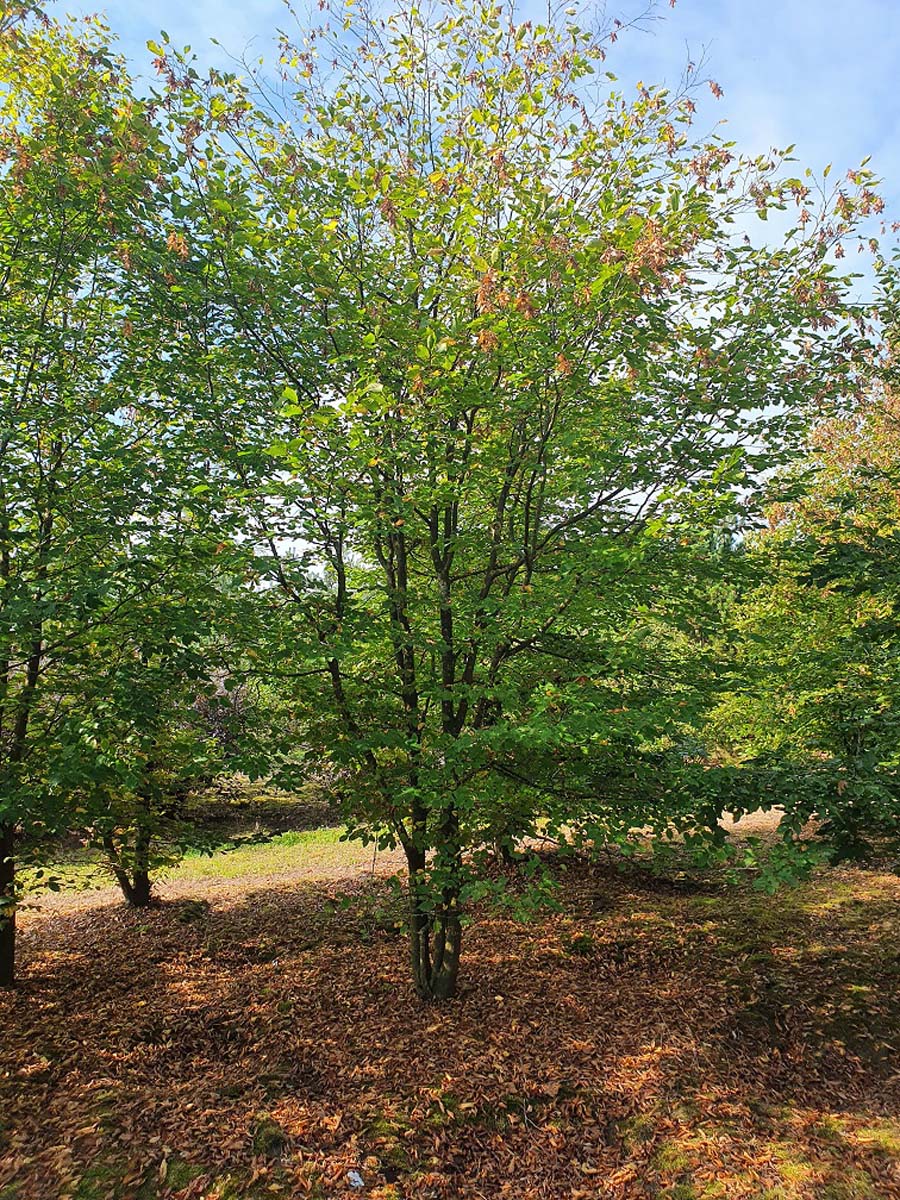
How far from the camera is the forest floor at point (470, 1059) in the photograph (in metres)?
4.26

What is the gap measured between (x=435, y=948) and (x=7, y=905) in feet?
12.7

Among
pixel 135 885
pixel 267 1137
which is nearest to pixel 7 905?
pixel 267 1137

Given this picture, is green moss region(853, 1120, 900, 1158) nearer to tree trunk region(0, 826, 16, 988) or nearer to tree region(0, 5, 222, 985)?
tree region(0, 5, 222, 985)

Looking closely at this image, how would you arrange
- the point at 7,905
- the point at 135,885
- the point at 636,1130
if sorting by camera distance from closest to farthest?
the point at 636,1130
the point at 7,905
the point at 135,885

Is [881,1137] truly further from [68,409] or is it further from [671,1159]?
[68,409]

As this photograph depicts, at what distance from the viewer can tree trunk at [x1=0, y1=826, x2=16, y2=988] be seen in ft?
19.0

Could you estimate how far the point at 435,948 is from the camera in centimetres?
635

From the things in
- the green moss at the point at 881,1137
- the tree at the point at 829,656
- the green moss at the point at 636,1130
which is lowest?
the green moss at the point at 881,1137

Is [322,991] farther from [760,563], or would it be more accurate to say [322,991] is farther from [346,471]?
[760,563]

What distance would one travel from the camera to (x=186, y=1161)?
4215mm

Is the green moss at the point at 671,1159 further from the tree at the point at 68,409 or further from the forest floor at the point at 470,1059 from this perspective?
the tree at the point at 68,409

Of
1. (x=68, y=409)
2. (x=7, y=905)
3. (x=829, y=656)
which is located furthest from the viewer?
(x=829, y=656)

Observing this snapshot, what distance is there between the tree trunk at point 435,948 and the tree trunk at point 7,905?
348 centimetres

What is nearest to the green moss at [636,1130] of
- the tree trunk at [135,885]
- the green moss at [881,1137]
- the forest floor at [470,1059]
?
the forest floor at [470,1059]
